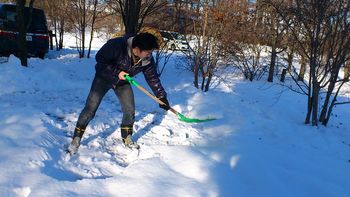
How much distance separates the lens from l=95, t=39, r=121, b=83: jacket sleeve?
13.6 feet

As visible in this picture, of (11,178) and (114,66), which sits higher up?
(114,66)

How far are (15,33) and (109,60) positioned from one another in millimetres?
8568

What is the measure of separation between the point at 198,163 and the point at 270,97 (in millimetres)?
7738

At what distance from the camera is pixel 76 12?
56.5ft

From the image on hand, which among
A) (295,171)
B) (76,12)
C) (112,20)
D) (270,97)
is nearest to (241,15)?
(270,97)

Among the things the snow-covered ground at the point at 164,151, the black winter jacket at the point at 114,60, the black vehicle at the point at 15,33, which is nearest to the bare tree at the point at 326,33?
the snow-covered ground at the point at 164,151

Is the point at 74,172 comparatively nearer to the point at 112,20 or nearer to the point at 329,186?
the point at 329,186

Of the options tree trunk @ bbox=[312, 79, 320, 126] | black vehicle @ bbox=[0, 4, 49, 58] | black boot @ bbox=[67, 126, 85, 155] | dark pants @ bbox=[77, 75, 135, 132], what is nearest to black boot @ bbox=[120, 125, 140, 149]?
dark pants @ bbox=[77, 75, 135, 132]

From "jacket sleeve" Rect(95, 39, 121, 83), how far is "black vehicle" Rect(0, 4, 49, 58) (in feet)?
27.8

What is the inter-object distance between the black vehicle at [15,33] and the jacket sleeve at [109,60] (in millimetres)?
8470

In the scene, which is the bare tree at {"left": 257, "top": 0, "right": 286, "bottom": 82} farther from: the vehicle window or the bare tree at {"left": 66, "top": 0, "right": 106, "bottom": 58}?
the vehicle window

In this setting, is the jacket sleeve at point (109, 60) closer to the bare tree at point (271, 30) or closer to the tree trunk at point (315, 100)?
the tree trunk at point (315, 100)

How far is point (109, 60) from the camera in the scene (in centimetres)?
420

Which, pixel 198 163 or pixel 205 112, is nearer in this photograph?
pixel 198 163
